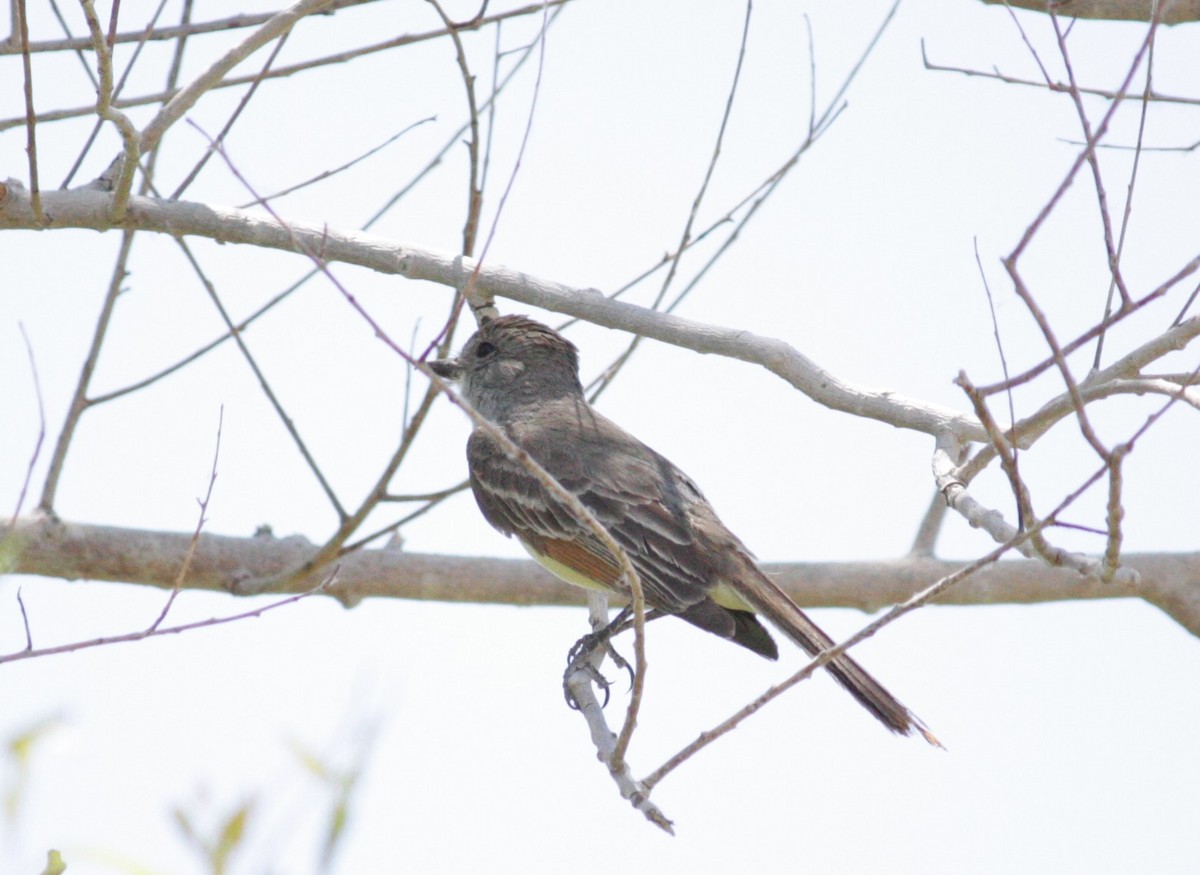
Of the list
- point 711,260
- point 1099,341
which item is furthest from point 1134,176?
point 711,260

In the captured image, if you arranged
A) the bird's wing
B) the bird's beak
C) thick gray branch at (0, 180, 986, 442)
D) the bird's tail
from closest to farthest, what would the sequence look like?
thick gray branch at (0, 180, 986, 442), the bird's tail, the bird's wing, the bird's beak

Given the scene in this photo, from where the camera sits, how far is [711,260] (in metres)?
6.79

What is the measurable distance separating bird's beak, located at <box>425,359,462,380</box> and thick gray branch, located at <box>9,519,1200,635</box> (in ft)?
3.70

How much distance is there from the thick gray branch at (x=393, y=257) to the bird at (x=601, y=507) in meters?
0.50

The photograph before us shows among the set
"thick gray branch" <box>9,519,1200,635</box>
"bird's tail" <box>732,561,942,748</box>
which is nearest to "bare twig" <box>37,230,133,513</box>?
"thick gray branch" <box>9,519,1200,635</box>

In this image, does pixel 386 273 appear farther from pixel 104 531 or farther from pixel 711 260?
pixel 104 531

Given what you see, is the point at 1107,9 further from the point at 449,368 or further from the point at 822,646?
the point at 449,368

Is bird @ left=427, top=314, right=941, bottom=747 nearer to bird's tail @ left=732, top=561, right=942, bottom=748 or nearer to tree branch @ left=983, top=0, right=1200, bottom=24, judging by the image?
bird's tail @ left=732, top=561, right=942, bottom=748

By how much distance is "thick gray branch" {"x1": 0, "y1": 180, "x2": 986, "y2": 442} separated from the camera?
5457 mm

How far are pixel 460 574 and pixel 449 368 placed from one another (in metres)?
1.26

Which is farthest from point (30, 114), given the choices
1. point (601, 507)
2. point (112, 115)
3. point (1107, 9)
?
point (1107, 9)

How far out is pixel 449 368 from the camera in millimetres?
8172

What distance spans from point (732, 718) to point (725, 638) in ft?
9.38

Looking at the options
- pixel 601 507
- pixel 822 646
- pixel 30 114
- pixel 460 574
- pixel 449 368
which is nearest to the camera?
pixel 30 114
